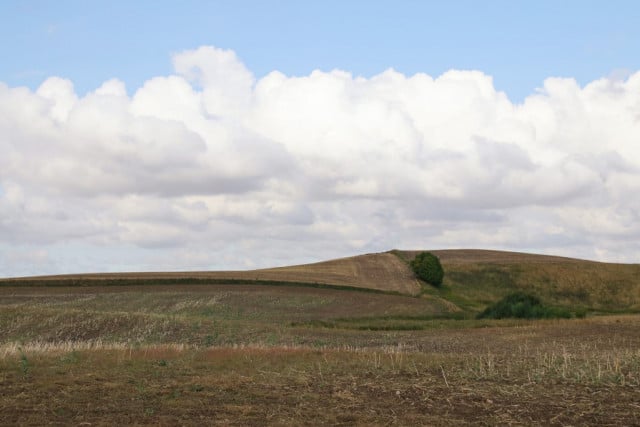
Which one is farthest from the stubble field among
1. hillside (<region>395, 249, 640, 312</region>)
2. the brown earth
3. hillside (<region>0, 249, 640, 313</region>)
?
hillside (<region>395, 249, 640, 312</region>)

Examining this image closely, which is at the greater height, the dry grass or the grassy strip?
the grassy strip

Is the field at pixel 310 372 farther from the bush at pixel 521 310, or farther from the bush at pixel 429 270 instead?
the bush at pixel 429 270

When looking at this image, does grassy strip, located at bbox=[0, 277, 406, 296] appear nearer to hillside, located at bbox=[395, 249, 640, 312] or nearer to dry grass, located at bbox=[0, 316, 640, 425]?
hillside, located at bbox=[395, 249, 640, 312]

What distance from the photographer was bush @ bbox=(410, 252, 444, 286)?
99562 mm

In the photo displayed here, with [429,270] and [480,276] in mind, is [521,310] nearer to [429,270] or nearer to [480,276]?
[429,270]

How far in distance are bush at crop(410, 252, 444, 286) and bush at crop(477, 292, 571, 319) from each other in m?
28.9

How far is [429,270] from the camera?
99.8 meters

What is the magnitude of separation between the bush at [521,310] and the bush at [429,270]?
28.9m

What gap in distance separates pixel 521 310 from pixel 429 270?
1294 inches

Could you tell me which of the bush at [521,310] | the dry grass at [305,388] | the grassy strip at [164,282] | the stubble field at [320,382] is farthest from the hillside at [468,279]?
the dry grass at [305,388]

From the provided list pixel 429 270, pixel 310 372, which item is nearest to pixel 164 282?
pixel 429 270

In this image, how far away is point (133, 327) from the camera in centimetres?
4725

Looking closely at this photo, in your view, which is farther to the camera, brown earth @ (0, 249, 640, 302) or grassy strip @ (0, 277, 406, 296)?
brown earth @ (0, 249, 640, 302)

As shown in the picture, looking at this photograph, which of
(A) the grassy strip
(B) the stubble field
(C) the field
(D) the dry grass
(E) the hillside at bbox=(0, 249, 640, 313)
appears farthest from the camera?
(E) the hillside at bbox=(0, 249, 640, 313)
